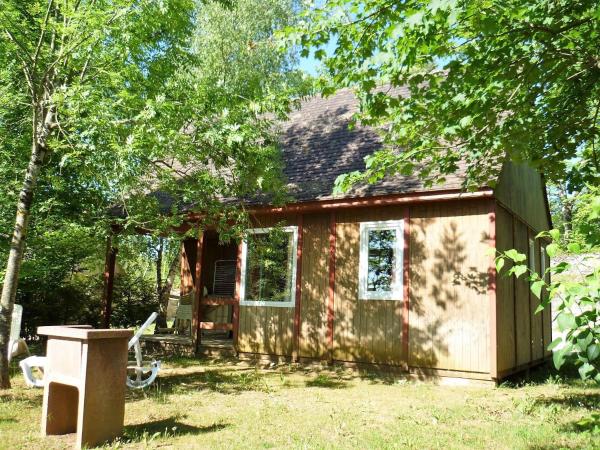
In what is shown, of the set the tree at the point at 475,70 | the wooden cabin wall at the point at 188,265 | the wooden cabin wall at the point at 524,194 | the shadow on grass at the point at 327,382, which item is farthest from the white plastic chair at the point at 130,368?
the wooden cabin wall at the point at 188,265

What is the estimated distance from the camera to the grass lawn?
16.6ft

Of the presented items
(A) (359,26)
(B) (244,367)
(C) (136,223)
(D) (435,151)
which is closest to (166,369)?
(B) (244,367)

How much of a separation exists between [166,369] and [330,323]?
10.5 feet

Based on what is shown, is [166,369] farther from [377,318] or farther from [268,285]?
[377,318]

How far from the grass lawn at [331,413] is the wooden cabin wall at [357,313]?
1.65ft

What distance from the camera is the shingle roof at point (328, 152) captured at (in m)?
9.52

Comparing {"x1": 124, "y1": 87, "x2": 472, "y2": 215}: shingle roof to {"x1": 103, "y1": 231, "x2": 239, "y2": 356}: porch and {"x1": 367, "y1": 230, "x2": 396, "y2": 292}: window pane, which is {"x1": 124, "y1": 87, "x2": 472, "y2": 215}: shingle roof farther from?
{"x1": 103, "y1": 231, "x2": 239, "y2": 356}: porch

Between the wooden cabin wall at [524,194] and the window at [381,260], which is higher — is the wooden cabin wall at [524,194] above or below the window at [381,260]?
above

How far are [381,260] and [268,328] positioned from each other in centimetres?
282

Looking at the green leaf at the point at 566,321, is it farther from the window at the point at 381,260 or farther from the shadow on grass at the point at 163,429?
the window at the point at 381,260

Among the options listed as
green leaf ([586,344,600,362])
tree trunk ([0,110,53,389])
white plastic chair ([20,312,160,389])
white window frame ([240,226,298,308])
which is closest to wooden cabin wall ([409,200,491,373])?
white window frame ([240,226,298,308])

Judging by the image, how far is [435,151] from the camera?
7.34 meters

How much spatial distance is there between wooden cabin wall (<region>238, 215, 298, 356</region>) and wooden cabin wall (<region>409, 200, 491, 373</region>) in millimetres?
2621

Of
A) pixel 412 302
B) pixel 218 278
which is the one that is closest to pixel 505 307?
pixel 412 302
